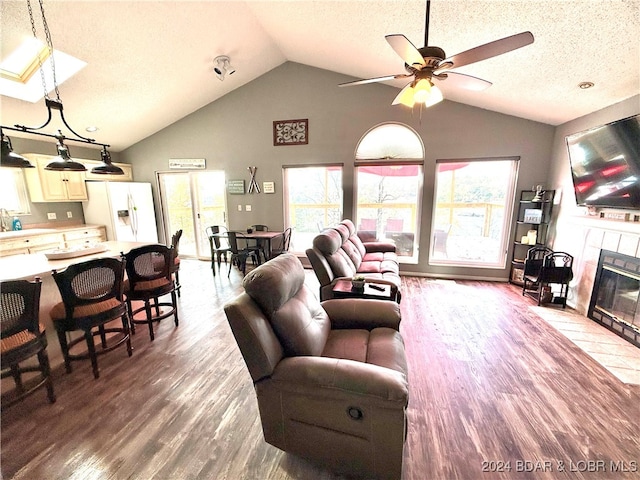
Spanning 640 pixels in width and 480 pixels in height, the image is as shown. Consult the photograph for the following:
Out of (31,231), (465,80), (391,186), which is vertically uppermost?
(465,80)

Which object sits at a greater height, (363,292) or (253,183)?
(253,183)

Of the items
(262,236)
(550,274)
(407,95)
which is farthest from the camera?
(262,236)

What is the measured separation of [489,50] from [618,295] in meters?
3.10

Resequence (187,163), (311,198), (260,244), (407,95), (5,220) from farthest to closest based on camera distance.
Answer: (187,163) → (311,198) → (260,244) → (5,220) → (407,95)

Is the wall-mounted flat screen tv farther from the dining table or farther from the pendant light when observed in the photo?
the pendant light

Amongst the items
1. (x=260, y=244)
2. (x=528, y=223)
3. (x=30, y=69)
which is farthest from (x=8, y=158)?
(x=528, y=223)

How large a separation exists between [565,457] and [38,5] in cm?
540

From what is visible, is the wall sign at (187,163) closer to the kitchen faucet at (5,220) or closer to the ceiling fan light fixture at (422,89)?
the kitchen faucet at (5,220)

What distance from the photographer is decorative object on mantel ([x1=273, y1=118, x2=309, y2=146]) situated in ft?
15.7

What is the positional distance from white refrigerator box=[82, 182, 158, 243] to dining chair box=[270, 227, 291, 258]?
2964 mm

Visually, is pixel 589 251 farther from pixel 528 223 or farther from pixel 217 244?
pixel 217 244

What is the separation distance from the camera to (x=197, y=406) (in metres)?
1.84

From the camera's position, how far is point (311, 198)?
516 cm

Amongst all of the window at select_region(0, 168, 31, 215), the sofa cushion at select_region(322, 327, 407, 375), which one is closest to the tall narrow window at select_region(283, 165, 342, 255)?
the sofa cushion at select_region(322, 327, 407, 375)
